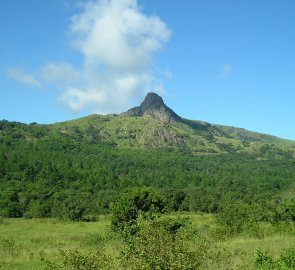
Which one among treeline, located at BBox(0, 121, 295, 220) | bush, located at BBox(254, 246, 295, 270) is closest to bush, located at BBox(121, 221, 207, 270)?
bush, located at BBox(254, 246, 295, 270)

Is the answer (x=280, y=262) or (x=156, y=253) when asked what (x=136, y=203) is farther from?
(x=280, y=262)

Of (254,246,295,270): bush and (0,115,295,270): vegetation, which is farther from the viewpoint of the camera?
(0,115,295,270): vegetation

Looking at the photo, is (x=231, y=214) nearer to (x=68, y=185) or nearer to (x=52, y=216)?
(x=52, y=216)

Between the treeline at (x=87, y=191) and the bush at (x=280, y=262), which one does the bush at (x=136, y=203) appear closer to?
the treeline at (x=87, y=191)

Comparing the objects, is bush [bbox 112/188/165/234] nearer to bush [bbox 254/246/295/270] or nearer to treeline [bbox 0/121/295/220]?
treeline [bbox 0/121/295/220]

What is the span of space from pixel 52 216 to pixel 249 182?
97421 mm

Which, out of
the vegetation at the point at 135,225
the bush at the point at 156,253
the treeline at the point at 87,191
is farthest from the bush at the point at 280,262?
the treeline at the point at 87,191

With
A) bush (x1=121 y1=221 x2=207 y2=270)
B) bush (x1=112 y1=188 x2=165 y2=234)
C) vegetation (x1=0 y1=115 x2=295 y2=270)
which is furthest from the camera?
bush (x1=112 y1=188 x2=165 y2=234)

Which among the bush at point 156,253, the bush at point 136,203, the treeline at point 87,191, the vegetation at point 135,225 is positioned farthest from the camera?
the treeline at point 87,191

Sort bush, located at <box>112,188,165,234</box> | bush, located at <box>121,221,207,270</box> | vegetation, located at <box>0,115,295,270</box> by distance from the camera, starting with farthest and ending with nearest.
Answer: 1. bush, located at <box>112,188,165,234</box>
2. vegetation, located at <box>0,115,295,270</box>
3. bush, located at <box>121,221,207,270</box>

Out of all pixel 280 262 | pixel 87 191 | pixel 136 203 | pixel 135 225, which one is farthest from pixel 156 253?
pixel 87 191

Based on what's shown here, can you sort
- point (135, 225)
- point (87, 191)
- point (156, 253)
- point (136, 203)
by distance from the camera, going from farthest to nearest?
1. point (87, 191)
2. point (136, 203)
3. point (135, 225)
4. point (156, 253)

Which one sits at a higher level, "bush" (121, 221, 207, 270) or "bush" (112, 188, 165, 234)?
"bush" (121, 221, 207, 270)

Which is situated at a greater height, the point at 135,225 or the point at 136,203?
the point at 135,225
